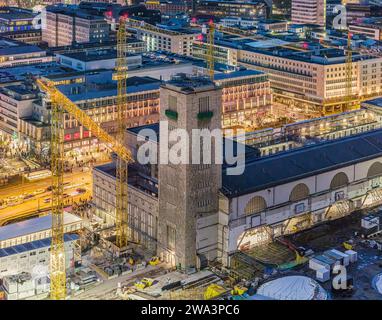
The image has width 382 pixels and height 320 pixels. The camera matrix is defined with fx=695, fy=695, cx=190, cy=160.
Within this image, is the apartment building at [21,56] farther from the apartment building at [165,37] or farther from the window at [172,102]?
the window at [172,102]

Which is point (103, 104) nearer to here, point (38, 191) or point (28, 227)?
point (38, 191)

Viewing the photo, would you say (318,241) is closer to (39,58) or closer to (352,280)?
(352,280)

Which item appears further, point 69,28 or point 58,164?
point 69,28

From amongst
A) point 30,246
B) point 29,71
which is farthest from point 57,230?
point 29,71

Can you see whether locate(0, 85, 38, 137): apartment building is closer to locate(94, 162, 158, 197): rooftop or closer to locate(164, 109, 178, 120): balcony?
locate(94, 162, 158, 197): rooftop

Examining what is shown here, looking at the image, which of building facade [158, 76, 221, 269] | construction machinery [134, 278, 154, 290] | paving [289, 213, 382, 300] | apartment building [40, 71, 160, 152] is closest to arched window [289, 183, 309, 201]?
paving [289, 213, 382, 300]

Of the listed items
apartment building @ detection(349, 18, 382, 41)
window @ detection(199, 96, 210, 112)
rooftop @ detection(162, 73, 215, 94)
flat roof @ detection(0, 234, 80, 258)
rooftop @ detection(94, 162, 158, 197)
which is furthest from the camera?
apartment building @ detection(349, 18, 382, 41)

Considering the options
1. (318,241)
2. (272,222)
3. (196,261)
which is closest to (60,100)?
(196,261)
